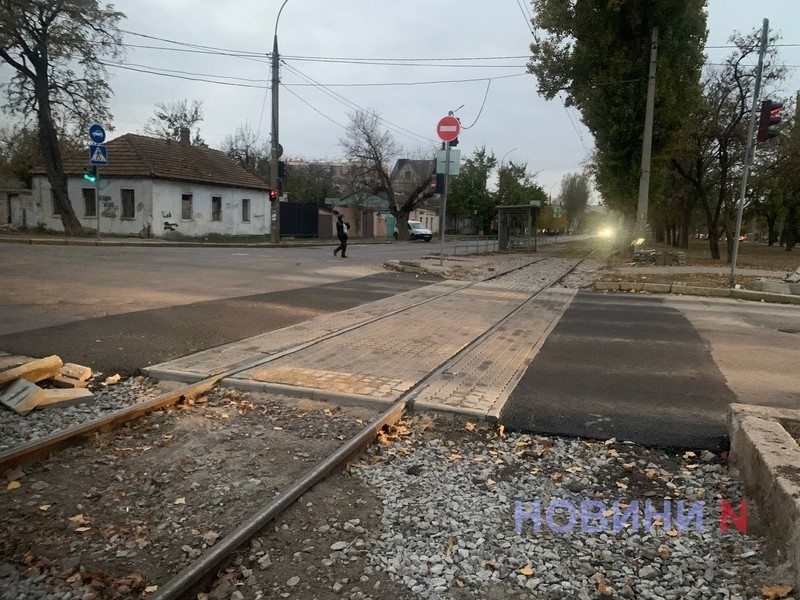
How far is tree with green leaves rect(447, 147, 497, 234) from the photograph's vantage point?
206ft

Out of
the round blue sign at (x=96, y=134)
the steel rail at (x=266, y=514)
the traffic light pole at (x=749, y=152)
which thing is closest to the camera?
the steel rail at (x=266, y=514)

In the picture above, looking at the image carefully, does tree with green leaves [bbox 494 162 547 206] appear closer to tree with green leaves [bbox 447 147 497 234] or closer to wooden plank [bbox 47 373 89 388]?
tree with green leaves [bbox 447 147 497 234]

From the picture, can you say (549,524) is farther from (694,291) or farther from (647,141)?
(647,141)

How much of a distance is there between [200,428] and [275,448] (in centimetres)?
75

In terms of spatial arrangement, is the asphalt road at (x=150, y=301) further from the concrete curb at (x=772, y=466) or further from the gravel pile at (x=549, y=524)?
the concrete curb at (x=772, y=466)

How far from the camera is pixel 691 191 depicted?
38031 mm

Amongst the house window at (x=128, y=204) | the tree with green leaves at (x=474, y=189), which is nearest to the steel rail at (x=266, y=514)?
the house window at (x=128, y=204)

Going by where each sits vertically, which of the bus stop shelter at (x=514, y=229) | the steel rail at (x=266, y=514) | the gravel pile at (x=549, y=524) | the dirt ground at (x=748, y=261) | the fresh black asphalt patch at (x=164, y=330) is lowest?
the gravel pile at (x=549, y=524)

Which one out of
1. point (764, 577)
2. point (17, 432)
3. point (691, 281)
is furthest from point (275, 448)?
point (691, 281)

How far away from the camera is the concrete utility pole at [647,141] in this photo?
2214 cm

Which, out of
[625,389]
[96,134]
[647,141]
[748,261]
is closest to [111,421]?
[625,389]

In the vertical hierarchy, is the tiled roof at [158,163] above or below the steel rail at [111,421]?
above

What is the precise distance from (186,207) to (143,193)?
288cm

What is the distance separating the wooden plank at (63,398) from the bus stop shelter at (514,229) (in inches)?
1212
